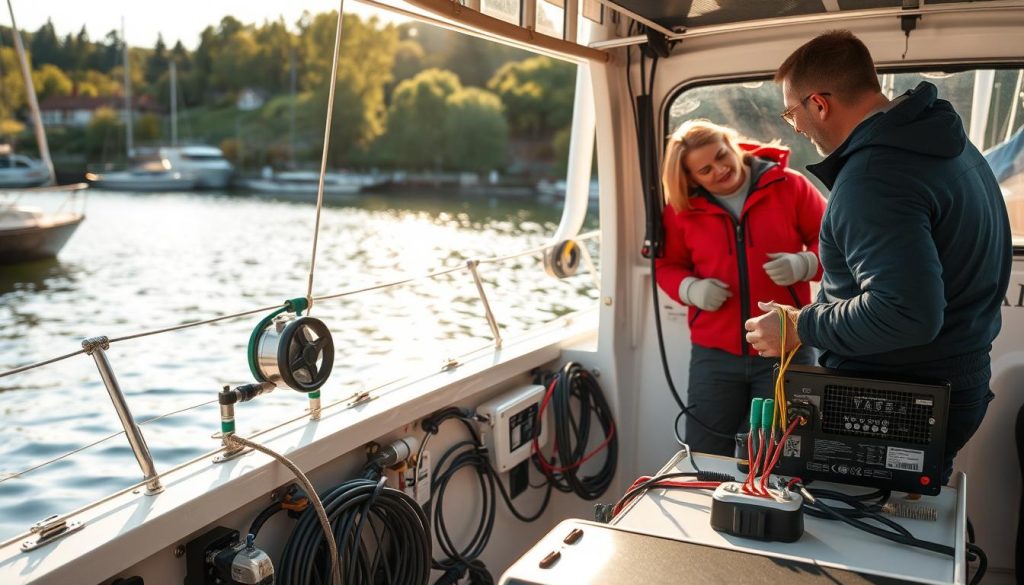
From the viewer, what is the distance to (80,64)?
1596 inches

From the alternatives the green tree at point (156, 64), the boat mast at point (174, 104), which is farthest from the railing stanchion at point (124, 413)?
the green tree at point (156, 64)

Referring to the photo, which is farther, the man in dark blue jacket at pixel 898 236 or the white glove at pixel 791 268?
the white glove at pixel 791 268

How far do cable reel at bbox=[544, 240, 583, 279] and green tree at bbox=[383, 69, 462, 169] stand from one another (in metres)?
40.8

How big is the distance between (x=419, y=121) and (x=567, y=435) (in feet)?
142

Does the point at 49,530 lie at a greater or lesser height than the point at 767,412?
lesser

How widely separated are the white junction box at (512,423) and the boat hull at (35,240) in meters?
21.4

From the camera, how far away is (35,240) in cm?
2255

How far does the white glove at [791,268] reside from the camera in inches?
108

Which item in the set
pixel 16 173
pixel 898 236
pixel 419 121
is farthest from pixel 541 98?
pixel 898 236

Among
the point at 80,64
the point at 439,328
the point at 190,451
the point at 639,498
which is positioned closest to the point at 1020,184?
the point at 639,498

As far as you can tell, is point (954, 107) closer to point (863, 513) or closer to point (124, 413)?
point (863, 513)

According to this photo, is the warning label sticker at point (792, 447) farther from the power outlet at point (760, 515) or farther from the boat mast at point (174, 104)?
the boat mast at point (174, 104)

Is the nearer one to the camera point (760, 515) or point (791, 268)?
point (760, 515)

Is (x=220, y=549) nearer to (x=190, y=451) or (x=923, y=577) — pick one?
(x=923, y=577)
